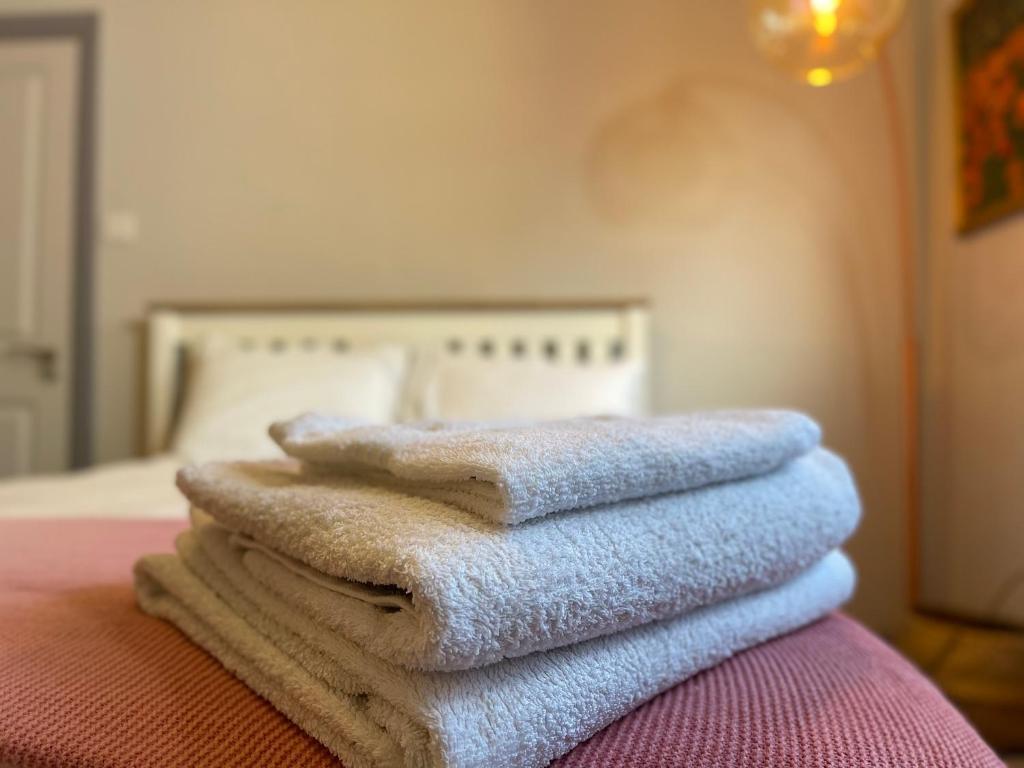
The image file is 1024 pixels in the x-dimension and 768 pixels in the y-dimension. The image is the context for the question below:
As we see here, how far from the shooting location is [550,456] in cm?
42

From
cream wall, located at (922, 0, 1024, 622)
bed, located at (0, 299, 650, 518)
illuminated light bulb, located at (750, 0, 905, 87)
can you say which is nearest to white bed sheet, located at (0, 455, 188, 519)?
bed, located at (0, 299, 650, 518)

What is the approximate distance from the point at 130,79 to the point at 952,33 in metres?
2.27

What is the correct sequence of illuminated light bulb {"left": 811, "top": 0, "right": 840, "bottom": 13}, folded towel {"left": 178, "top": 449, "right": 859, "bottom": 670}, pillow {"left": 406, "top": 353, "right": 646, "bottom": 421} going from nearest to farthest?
1. folded towel {"left": 178, "top": 449, "right": 859, "bottom": 670}
2. illuminated light bulb {"left": 811, "top": 0, "right": 840, "bottom": 13}
3. pillow {"left": 406, "top": 353, "right": 646, "bottom": 421}

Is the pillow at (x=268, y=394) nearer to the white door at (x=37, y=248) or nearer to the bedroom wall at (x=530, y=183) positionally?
the bedroom wall at (x=530, y=183)

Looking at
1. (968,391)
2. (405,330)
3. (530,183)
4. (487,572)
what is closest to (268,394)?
(405,330)

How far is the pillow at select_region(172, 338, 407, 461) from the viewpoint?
69.9 inches

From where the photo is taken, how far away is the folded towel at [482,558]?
36 centimetres

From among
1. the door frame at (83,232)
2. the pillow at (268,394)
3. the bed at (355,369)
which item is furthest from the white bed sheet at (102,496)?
the door frame at (83,232)

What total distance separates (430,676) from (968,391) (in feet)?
6.08

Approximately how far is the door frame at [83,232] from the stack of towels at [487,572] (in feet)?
6.56

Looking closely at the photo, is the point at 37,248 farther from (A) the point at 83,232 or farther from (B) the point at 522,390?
Answer: (B) the point at 522,390

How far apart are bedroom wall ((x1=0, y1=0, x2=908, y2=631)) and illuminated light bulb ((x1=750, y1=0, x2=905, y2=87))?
16.5 inches

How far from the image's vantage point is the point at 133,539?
86 cm

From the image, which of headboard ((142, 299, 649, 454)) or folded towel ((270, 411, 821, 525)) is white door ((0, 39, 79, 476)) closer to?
headboard ((142, 299, 649, 454))
